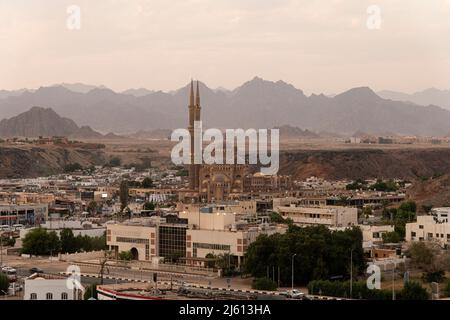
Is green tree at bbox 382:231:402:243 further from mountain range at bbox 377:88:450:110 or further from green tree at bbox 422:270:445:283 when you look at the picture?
mountain range at bbox 377:88:450:110

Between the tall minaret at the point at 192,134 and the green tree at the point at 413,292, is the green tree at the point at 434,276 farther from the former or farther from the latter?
the tall minaret at the point at 192,134

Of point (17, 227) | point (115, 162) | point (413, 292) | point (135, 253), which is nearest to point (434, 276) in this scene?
point (413, 292)

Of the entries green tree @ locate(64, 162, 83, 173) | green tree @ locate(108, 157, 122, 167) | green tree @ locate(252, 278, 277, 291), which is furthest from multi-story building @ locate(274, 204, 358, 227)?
green tree @ locate(108, 157, 122, 167)

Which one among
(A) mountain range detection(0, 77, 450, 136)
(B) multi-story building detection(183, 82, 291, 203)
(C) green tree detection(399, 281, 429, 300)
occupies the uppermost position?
(A) mountain range detection(0, 77, 450, 136)

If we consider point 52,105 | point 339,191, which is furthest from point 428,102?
point 339,191

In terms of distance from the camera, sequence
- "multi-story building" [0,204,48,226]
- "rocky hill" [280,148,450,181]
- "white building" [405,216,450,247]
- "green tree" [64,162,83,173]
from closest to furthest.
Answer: "white building" [405,216,450,247]
"multi-story building" [0,204,48,226]
"rocky hill" [280,148,450,181]
"green tree" [64,162,83,173]

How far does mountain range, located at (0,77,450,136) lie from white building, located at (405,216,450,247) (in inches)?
4928

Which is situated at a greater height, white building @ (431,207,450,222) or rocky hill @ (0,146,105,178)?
rocky hill @ (0,146,105,178)

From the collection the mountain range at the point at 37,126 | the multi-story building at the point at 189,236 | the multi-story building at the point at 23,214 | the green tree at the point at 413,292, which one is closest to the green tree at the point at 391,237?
the multi-story building at the point at 189,236

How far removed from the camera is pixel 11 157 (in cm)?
6600

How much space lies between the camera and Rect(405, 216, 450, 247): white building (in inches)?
927

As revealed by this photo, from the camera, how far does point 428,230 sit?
23.9 meters

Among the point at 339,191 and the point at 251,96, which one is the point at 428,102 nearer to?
the point at 251,96

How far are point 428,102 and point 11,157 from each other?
129661mm
